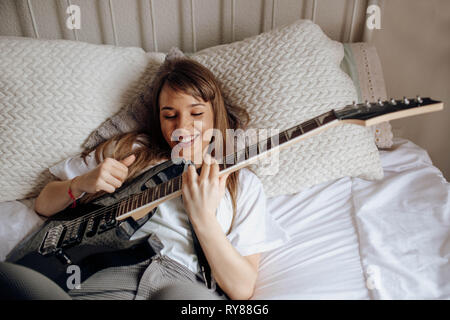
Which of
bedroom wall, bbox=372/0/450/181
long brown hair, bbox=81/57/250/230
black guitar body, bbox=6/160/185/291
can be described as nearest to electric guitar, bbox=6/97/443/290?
black guitar body, bbox=6/160/185/291

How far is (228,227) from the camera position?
0.86 m

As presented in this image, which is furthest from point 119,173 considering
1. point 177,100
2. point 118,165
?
point 177,100

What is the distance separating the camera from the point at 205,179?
752mm

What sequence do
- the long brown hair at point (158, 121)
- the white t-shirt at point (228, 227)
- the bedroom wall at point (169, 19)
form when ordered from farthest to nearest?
the bedroom wall at point (169, 19) → the long brown hair at point (158, 121) → the white t-shirt at point (228, 227)

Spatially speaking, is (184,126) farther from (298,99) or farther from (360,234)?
(360,234)

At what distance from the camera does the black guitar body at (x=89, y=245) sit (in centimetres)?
76

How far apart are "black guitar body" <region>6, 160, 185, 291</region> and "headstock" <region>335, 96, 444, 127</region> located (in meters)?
0.44

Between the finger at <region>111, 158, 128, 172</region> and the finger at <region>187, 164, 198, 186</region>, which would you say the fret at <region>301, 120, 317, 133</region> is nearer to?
the finger at <region>187, 164, 198, 186</region>

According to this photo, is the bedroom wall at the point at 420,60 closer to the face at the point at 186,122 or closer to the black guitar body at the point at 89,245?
the face at the point at 186,122

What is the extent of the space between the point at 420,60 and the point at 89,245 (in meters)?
1.39

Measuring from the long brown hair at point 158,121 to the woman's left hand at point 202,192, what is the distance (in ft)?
0.46

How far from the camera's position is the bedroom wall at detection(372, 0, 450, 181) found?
1.23 metres

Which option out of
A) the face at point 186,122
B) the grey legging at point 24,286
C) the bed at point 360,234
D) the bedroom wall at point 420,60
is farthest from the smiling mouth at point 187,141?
the bedroom wall at point 420,60

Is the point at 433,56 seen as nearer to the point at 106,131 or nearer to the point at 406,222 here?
the point at 406,222
